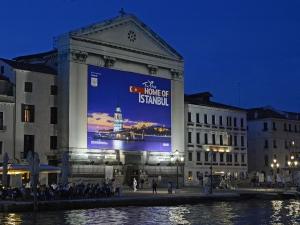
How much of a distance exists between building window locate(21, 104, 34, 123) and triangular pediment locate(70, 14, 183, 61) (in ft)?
28.0

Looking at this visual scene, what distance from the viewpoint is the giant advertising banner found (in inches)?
2435

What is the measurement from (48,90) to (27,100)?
119 inches

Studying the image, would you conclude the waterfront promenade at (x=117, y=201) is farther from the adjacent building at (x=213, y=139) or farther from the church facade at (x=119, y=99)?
the adjacent building at (x=213, y=139)

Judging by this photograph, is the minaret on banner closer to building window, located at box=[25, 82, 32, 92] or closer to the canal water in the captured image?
building window, located at box=[25, 82, 32, 92]

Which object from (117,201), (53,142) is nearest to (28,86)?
(53,142)

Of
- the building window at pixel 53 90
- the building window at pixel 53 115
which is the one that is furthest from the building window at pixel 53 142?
the building window at pixel 53 90

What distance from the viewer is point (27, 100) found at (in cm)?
5794

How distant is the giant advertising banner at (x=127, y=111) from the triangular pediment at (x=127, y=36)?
3052mm

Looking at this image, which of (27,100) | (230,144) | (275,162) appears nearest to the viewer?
(27,100)

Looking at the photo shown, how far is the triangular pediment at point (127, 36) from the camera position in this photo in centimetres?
6184

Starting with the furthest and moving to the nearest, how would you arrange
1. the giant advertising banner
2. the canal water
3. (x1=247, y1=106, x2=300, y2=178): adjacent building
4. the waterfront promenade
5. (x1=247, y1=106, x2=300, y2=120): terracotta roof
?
(x1=247, y1=106, x2=300, y2=120): terracotta roof → (x1=247, y1=106, x2=300, y2=178): adjacent building → the giant advertising banner → the waterfront promenade → the canal water

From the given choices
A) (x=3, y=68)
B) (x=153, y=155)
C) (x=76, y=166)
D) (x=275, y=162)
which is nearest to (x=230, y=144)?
(x=275, y=162)

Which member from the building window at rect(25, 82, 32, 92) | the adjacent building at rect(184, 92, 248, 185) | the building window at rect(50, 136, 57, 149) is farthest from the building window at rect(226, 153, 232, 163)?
the building window at rect(25, 82, 32, 92)

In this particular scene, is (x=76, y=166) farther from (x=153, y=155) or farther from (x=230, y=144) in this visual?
(x=230, y=144)
